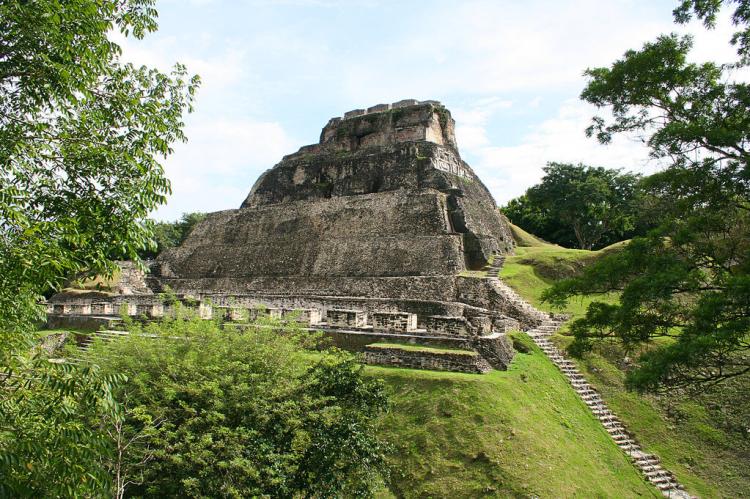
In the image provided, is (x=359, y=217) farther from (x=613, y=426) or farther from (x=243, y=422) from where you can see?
(x=243, y=422)

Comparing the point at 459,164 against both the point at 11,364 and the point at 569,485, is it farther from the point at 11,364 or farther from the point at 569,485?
the point at 11,364

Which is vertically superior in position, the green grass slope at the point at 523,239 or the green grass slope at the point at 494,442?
the green grass slope at the point at 523,239

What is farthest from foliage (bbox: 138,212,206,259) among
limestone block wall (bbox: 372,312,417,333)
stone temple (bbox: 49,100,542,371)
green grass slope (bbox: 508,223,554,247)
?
limestone block wall (bbox: 372,312,417,333)

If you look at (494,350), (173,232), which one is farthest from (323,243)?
(173,232)

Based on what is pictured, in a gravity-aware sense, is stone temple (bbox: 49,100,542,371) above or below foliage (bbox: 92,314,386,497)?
above

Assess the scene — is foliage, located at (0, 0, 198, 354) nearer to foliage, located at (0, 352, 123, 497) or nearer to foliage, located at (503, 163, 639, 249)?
foliage, located at (0, 352, 123, 497)

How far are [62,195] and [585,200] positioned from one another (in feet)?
82.8

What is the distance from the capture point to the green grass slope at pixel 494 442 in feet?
23.0

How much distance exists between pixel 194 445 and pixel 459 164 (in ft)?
62.0

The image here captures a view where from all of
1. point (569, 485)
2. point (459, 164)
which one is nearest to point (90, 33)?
point (569, 485)

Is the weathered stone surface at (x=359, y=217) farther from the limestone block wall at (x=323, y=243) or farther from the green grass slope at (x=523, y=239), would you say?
the green grass slope at (x=523, y=239)

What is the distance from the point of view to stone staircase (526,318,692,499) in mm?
8117

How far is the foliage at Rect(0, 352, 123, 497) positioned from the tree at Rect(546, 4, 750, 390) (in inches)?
203

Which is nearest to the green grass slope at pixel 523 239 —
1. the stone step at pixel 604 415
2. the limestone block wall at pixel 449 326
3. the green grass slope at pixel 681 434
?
the stone step at pixel 604 415
